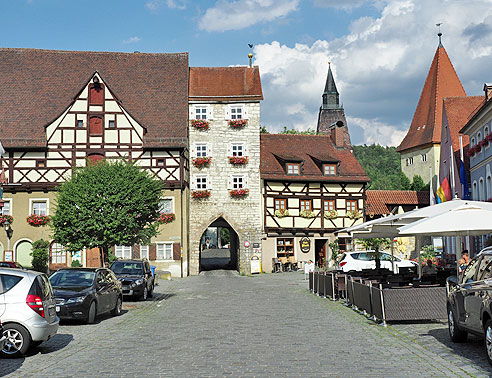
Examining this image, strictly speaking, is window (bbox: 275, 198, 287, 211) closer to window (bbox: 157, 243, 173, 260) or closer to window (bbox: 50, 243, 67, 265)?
window (bbox: 157, 243, 173, 260)

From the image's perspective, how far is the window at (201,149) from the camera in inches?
1817

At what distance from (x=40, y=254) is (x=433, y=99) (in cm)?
3858

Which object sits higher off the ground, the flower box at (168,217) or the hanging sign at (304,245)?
the flower box at (168,217)

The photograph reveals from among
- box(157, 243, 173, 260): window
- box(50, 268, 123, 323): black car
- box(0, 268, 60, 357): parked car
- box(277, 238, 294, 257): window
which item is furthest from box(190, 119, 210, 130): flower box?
box(0, 268, 60, 357): parked car

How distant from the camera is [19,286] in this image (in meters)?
11.4

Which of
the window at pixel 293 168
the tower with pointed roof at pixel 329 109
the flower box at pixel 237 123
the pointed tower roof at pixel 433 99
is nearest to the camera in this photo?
the flower box at pixel 237 123

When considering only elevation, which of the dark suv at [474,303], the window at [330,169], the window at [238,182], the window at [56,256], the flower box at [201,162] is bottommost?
the dark suv at [474,303]

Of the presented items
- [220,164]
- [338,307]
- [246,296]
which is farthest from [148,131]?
[338,307]

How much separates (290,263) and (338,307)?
1074 inches

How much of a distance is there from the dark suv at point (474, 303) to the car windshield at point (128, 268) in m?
15.2

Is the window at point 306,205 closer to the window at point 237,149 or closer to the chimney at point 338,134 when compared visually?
the window at point 237,149

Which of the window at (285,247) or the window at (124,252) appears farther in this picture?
the window at (285,247)

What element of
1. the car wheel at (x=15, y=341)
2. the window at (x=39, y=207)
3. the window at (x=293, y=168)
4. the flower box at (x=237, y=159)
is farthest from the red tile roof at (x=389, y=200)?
the car wheel at (x=15, y=341)

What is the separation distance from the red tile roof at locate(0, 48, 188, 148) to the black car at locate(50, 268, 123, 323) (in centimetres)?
2461
